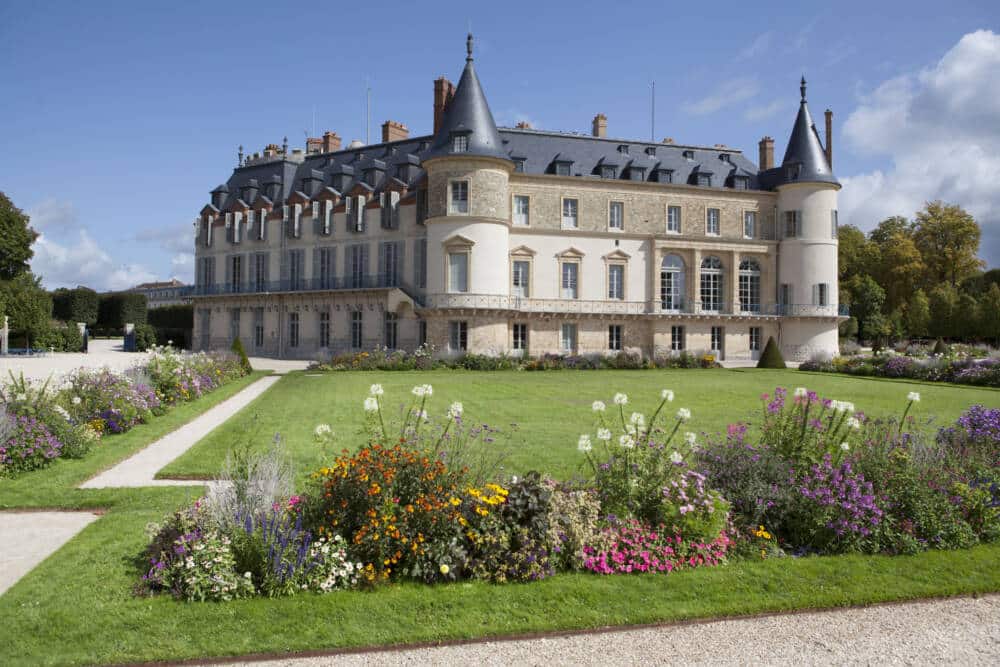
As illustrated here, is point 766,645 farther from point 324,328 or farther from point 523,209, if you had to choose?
point 324,328

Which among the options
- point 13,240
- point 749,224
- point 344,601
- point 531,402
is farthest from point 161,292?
point 344,601

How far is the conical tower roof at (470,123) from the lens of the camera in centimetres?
3059

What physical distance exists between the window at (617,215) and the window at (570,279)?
8.96ft

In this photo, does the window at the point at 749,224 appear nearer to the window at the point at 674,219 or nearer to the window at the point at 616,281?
the window at the point at 674,219

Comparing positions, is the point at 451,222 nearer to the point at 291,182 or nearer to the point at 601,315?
the point at 601,315

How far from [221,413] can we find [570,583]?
10912mm

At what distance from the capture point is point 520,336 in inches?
1300

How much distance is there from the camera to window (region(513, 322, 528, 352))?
32938 millimetres

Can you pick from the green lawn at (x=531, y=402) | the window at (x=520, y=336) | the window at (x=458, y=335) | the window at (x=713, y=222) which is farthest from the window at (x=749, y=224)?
the window at (x=458, y=335)

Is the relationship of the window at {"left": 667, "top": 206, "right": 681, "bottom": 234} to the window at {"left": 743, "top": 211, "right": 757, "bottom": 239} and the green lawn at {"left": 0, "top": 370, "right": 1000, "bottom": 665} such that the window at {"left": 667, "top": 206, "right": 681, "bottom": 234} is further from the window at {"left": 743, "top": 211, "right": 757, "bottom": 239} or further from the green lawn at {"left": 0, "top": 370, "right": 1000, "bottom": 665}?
the green lawn at {"left": 0, "top": 370, "right": 1000, "bottom": 665}

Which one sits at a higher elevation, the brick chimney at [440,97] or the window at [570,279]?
the brick chimney at [440,97]

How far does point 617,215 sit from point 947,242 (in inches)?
1233

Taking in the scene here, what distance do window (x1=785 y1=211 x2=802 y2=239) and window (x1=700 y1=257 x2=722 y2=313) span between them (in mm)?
3674

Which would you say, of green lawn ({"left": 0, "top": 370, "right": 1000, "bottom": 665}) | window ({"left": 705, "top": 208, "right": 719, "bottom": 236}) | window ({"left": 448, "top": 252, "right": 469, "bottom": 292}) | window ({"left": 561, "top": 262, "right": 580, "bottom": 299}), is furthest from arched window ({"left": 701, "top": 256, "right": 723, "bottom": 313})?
green lawn ({"left": 0, "top": 370, "right": 1000, "bottom": 665})
